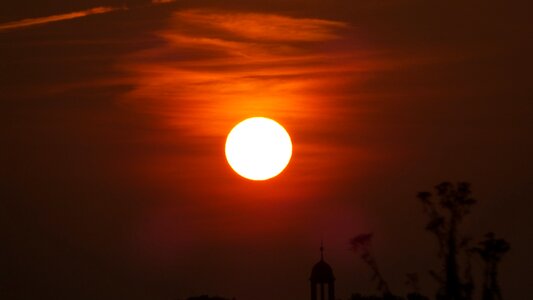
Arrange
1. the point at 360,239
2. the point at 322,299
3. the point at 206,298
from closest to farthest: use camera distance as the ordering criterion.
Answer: the point at 360,239, the point at 322,299, the point at 206,298

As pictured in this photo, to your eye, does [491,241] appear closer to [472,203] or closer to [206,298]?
[472,203]

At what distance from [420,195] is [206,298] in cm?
6486

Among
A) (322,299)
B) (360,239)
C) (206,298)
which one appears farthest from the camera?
(206,298)

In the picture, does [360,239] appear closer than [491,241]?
No

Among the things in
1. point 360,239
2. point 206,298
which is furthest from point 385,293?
point 206,298

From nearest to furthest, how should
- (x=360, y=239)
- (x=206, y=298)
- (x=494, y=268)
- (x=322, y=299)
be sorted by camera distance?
(x=494, y=268) < (x=360, y=239) < (x=322, y=299) < (x=206, y=298)

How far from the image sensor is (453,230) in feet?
265

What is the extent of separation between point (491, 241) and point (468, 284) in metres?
2.36

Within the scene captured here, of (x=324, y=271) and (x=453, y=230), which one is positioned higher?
(x=324, y=271)

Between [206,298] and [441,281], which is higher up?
[206,298]

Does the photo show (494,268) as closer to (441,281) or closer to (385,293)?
(441,281)

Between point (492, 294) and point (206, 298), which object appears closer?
point (492, 294)

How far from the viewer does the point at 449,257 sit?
80.6 meters

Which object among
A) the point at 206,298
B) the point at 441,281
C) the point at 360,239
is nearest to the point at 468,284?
the point at 441,281
